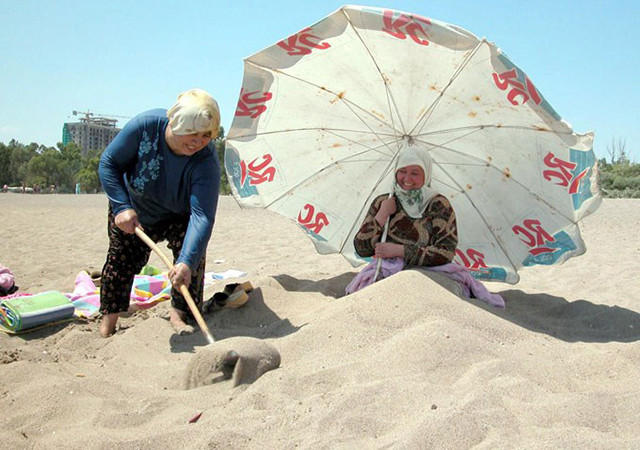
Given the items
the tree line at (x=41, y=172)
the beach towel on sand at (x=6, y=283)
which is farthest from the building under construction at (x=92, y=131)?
the beach towel on sand at (x=6, y=283)

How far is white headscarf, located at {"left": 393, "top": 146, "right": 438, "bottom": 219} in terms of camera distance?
12.4 ft

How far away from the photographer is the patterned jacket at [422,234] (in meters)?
3.82

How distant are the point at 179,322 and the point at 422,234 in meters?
1.71

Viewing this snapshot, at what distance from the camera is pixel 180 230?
12.1ft

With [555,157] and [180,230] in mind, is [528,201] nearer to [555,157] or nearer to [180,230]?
[555,157]

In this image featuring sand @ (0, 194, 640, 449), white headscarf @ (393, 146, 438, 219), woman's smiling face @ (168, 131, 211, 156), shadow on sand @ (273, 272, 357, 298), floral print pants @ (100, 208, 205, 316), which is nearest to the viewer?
sand @ (0, 194, 640, 449)

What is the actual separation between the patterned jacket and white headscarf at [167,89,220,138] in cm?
140

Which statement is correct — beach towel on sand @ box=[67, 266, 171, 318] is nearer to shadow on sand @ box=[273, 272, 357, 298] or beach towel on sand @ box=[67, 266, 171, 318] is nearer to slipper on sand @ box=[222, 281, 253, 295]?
slipper on sand @ box=[222, 281, 253, 295]

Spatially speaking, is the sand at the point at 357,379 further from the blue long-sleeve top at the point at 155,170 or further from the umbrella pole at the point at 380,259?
the blue long-sleeve top at the point at 155,170

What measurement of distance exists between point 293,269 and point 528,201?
2.49 meters

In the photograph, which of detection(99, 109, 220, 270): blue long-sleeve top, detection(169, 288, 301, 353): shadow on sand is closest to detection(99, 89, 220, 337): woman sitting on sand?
detection(99, 109, 220, 270): blue long-sleeve top

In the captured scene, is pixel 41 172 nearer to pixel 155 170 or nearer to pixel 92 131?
pixel 155 170

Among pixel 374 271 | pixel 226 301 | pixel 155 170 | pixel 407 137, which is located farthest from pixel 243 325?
pixel 407 137

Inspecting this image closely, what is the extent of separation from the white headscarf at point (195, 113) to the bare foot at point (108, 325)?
1201 mm
